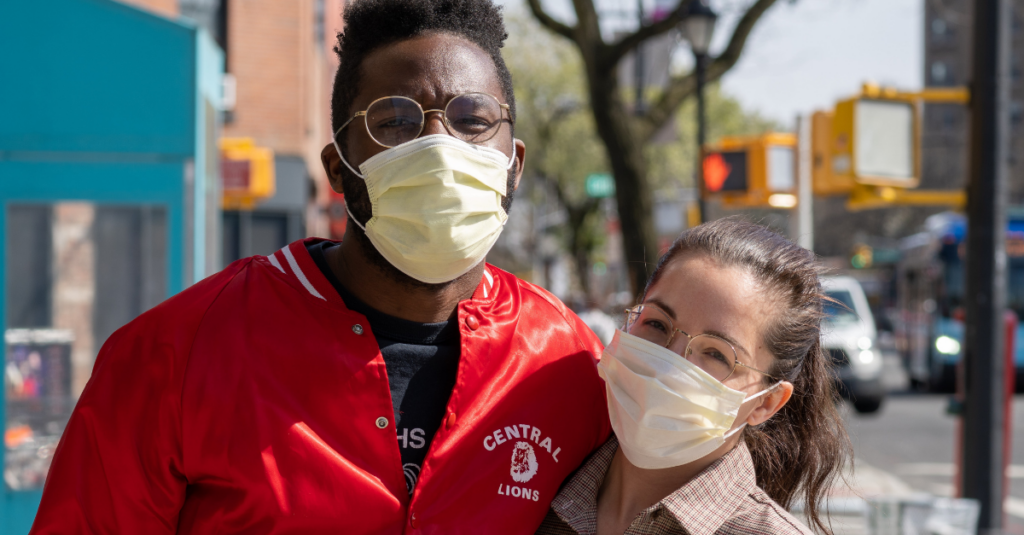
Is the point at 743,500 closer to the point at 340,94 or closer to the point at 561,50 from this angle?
the point at 340,94

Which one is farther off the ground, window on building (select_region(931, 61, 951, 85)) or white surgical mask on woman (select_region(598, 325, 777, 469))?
window on building (select_region(931, 61, 951, 85))

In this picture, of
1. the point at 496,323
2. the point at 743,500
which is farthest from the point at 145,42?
the point at 743,500

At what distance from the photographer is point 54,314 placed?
5.16 meters

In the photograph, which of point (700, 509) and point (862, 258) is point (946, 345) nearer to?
point (700, 509)

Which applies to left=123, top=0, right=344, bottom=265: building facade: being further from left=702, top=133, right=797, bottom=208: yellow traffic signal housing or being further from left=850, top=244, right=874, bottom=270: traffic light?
left=850, top=244, right=874, bottom=270: traffic light

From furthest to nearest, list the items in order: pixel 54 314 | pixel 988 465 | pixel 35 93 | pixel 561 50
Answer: pixel 561 50
pixel 988 465
pixel 54 314
pixel 35 93

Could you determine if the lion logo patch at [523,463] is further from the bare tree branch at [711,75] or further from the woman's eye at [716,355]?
the bare tree branch at [711,75]

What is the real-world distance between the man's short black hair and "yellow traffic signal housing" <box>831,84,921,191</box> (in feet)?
24.7

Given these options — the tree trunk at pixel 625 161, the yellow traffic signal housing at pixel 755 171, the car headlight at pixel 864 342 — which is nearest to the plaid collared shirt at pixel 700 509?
the tree trunk at pixel 625 161

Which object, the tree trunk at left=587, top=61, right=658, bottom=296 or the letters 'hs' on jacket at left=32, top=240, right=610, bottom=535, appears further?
the tree trunk at left=587, top=61, right=658, bottom=296

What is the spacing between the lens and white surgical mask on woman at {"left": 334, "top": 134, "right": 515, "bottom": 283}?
2.07 metres

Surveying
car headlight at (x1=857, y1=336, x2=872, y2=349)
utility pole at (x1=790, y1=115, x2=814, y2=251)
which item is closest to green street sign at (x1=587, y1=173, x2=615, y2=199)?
car headlight at (x1=857, y1=336, x2=872, y2=349)

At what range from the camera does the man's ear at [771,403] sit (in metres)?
2.32

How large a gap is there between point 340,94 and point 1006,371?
5.29m
